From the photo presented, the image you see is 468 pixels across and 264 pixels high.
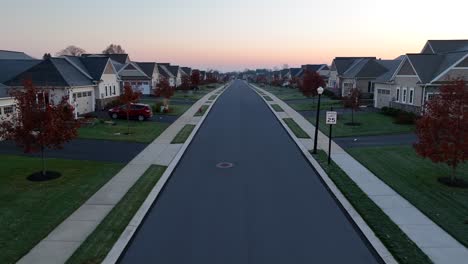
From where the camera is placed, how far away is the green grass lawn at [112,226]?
8.79 meters

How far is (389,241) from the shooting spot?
31.6 ft

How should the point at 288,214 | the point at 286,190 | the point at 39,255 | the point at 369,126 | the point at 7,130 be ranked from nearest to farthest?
the point at 39,255, the point at 288,214, the point at 286,190, the point at 7,130, the point at 369,126

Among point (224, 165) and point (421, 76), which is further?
point (421, 76)

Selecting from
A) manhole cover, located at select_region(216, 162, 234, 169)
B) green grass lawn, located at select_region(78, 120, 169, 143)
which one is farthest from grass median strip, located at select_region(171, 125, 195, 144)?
manhole cover, located at select_region(216, 162, 234, 169)

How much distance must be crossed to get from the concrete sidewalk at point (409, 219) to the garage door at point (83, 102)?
2609 centimetres

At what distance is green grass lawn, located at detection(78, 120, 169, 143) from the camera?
24.5 m

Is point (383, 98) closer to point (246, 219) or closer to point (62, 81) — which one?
point (62, 81)

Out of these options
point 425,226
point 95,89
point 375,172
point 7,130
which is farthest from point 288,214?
point 95,89

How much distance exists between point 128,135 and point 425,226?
20048 millimetres

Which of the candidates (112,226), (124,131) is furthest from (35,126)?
(124,131)

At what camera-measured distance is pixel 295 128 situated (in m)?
29.0

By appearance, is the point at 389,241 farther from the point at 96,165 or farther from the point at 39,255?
the point at 96,165

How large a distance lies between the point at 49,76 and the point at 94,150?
54.0ft

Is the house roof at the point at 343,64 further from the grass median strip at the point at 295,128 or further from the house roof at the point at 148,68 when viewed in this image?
the grass median strip at the point at 295,128
